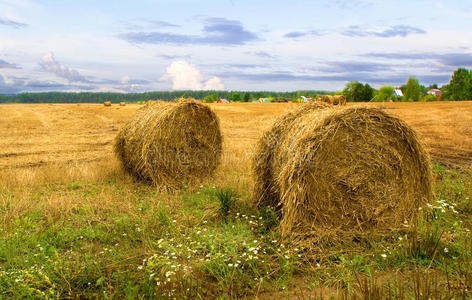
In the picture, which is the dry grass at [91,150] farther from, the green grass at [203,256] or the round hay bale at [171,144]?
the green grass at [203,256]

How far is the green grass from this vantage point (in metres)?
3.97

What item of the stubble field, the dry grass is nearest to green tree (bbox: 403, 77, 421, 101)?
the dry grass

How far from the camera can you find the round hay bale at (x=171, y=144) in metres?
8.25

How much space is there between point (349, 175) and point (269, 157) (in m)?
1.45

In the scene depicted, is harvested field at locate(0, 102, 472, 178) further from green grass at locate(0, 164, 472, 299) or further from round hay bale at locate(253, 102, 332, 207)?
green grass at locate(0, 164, 472, 299)

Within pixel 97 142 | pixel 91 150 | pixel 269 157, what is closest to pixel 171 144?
pixel 269 157

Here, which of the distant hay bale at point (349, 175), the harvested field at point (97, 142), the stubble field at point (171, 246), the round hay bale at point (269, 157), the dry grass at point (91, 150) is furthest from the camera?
the harvested field at point (97, 142)

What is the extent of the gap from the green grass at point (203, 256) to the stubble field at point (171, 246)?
0.7 inches

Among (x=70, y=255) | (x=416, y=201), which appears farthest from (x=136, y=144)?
(x=416, y=201)

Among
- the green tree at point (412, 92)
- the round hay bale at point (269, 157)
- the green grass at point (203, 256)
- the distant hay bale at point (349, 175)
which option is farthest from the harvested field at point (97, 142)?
the green tree at point (412, 92)

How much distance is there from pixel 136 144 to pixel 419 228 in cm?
620

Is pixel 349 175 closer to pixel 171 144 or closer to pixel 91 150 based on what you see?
pixel 171 144

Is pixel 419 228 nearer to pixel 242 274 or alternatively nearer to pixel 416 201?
pixel 416 201

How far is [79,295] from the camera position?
156 inches
